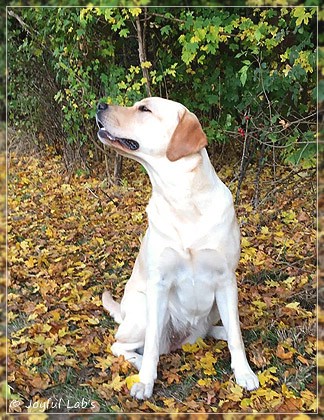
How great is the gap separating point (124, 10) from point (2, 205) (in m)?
1.30

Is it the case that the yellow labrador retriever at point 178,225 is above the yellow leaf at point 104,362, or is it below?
above

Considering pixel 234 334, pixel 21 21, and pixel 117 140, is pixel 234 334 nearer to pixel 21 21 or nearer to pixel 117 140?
pixel 117 140

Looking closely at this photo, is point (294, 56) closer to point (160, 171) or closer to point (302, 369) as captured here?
point (160, 171)

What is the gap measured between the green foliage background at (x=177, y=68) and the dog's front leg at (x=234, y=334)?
3.78 feet

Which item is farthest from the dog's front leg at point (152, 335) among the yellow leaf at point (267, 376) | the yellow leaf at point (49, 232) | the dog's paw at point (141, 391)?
the yellow leaf at point (49, 232)

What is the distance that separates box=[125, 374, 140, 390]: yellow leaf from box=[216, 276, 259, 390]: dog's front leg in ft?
1.55

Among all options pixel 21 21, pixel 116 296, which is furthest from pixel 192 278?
pixel 21 21

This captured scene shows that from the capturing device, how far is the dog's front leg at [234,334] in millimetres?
2793

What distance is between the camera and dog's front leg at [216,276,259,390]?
279 cm

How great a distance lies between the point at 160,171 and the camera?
2.71m

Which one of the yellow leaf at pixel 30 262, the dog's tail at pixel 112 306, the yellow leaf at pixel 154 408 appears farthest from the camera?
the yellow leaf at pixel 30 262

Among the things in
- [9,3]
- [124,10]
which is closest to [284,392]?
[124,10]

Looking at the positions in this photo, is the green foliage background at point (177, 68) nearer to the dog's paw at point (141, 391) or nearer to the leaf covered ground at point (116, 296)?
the leaf covered ground at point (116, 296)

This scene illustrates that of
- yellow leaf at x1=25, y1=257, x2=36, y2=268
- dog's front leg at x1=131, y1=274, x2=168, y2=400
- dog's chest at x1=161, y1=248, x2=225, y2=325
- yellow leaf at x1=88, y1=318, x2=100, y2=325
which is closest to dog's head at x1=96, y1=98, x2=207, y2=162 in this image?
dog's chest at x1=161, y1=248, x2=225, y2=325
